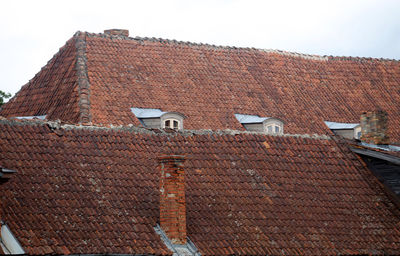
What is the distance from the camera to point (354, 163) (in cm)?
2950

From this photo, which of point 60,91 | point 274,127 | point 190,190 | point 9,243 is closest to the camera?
point 9,243

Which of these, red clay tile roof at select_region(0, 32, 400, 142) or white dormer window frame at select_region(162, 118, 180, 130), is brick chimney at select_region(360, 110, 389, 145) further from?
white dormer window frame at select_region(162, 118, 180, 130)

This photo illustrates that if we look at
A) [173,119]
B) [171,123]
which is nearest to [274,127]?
[173,119]

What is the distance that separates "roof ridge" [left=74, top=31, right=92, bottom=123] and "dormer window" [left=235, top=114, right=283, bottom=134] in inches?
270

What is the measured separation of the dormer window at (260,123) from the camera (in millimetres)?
43812

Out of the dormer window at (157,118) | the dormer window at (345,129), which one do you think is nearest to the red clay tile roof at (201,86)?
the dormer window at (157,118)

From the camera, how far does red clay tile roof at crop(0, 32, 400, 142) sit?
136ft

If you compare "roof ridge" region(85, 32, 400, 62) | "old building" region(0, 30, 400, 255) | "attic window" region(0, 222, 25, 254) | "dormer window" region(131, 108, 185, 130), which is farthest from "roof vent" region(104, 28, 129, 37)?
"attic window" region(0, 222, 25, 254)

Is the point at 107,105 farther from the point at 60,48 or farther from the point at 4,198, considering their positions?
the point at 4,198

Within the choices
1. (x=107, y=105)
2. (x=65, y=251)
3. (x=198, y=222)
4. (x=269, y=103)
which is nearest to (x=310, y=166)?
(x=198, y=222)

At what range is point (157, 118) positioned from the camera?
41.4 metres

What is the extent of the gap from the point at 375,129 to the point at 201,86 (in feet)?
41.4

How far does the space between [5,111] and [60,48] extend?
11.6 feet

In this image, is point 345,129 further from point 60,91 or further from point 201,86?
point 60,91
